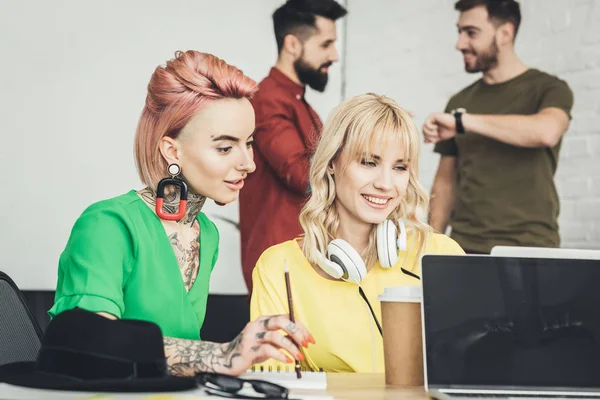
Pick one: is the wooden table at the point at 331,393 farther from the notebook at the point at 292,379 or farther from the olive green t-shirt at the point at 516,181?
the olive green t-shirt at the point at 516,181

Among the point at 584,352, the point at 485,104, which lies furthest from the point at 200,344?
the point at 485,104

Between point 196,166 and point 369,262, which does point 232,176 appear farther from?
point 369,262

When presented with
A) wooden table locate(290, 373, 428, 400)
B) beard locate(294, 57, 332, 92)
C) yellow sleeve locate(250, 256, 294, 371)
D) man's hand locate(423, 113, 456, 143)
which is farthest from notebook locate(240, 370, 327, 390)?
beard locate(294, 57, 332, 92)

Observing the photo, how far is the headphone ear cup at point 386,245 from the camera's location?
1.61m

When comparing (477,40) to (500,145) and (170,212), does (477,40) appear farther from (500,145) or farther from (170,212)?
(170,212)

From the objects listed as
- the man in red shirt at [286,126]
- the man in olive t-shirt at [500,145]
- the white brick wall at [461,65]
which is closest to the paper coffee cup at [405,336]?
the man in red shirt at [286,126]

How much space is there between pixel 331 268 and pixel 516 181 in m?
1.71

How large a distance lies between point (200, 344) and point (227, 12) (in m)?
2.27

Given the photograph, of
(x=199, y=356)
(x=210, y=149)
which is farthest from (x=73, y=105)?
(x=199, y=356)

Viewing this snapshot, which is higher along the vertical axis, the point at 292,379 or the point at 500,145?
the point at 500,145

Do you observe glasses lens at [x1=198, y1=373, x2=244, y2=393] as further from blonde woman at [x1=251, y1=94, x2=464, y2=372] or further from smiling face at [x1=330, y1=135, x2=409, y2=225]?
smiling face at [x1=330, y1=135, x2=409, y2=225]

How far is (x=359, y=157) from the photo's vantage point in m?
1.73

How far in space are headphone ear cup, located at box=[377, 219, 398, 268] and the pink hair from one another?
395mm

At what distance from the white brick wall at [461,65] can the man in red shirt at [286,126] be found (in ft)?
0.55
